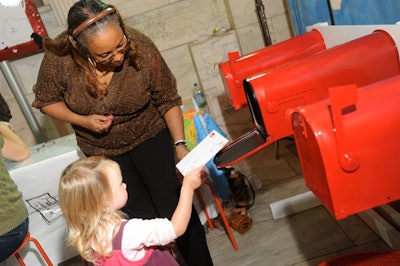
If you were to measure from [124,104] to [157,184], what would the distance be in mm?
427

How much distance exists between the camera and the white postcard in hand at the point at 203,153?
147 cm

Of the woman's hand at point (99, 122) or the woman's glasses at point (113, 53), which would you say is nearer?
the woman's glasses at point (113, 53)

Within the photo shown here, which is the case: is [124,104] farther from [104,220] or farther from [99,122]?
[104,220]

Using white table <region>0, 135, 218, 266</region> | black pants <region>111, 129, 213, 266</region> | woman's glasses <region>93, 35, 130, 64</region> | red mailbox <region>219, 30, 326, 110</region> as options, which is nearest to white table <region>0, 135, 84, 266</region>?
white table <region>0, 135, 218, 266</region>

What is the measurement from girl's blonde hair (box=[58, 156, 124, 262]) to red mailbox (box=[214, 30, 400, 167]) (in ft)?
1.44

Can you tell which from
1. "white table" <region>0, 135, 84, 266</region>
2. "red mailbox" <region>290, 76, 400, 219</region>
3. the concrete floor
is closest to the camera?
"red mailbox" <region>290, 76, 400, 219</region>

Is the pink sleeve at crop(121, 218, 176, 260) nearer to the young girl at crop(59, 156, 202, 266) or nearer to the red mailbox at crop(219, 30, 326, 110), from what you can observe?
the young girl at crop(59, 156, 202, 266)

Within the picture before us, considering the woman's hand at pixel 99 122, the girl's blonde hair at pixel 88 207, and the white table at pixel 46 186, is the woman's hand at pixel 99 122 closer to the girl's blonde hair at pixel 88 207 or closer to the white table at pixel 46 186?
the girl's blonde hair at pixel 88 207

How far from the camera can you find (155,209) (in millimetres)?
2008

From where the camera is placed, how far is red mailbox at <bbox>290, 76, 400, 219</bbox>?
3.24 ft

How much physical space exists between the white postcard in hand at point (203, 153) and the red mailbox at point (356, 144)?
0.49 meters

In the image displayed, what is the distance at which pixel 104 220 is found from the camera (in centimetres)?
136

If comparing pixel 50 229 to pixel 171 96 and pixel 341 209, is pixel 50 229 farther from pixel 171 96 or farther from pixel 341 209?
pixel 341 209

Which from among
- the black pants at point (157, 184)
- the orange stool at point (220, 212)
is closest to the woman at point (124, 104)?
the black pants at point (157, 184)
